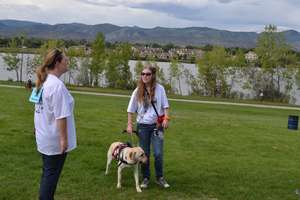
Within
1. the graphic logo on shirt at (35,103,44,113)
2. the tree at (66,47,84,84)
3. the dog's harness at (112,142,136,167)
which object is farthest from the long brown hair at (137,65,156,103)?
the tree at (66,47,84,84)

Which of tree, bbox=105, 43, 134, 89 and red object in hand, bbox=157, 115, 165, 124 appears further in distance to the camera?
tree, bbox=105, 43, 134, 89

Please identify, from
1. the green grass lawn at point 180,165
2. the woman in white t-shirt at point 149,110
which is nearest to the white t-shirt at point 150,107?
the woman in white t-shirt at point 149,110

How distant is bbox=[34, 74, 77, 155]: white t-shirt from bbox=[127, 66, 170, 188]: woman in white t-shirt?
93.7 inches

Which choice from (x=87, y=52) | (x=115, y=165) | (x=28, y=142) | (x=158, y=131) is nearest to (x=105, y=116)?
(x=28, y=142)

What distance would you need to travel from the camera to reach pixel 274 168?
1059 centimetres

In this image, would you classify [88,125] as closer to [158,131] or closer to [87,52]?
[158,131]

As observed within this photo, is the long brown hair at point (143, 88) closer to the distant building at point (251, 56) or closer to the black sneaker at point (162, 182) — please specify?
the black sneaker at point (162, 182)

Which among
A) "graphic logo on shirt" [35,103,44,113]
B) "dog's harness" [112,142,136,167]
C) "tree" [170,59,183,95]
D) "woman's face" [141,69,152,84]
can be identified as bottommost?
"tree" [170,59,183,95]

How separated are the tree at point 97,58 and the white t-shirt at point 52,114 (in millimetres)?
58613

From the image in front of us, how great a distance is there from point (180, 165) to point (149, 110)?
2.65m

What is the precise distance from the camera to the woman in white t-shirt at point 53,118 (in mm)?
5352

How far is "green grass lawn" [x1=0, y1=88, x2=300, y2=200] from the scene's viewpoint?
806 centimetres

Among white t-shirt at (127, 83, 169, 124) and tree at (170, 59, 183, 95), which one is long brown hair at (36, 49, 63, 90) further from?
tree at (170, 59, 183, 95)

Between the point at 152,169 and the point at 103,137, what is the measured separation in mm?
3741
